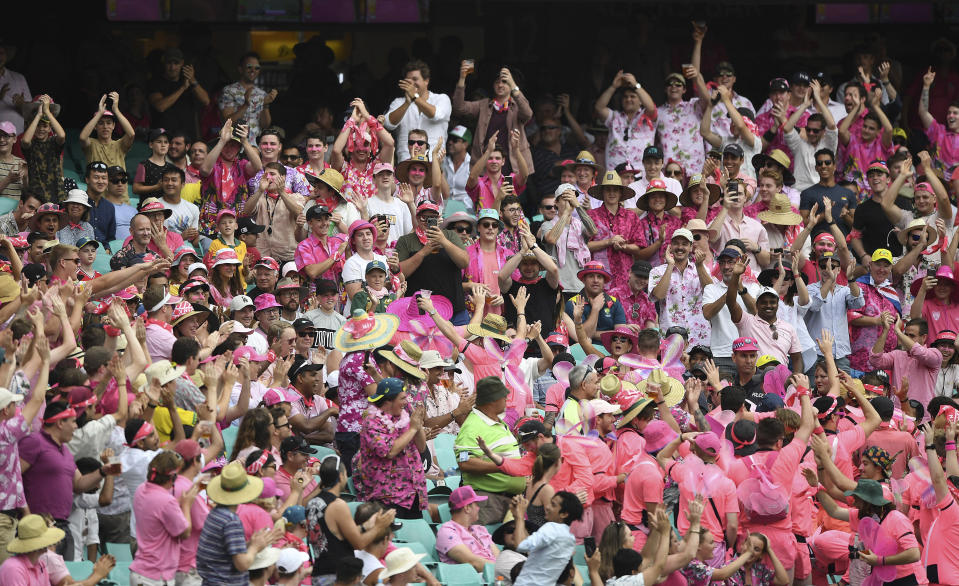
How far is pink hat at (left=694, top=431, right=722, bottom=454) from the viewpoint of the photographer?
984cm

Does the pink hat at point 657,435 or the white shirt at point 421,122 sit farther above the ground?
the white shirt at point 421,122

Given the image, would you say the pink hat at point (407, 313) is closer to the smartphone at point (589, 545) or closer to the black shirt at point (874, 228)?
the smartphone at point (589, 545)

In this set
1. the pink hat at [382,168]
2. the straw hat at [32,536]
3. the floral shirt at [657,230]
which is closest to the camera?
the straw hat at [32,536]

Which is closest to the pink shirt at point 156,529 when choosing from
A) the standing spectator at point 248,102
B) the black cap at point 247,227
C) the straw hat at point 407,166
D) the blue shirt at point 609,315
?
the blue shirt at point 609,315

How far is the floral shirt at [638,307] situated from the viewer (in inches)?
549

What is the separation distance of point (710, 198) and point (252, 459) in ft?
24.7

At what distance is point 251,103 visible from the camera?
1652 centimetres

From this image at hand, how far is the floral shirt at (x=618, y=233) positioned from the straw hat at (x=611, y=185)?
22 centimetres

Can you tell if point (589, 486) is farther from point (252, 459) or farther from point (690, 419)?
→ point (252, 459)

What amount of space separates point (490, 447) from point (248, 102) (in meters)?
7.64

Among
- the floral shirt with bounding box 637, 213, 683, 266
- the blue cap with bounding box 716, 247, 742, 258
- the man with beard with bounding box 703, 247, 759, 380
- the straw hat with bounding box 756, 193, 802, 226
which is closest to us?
the man with beard with bounding box 703, 247, 759, 380

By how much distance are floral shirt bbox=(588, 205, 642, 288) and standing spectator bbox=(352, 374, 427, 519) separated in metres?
4.99

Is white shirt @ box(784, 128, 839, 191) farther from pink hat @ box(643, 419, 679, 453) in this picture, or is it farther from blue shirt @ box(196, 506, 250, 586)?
blue shirt @ box(196, 506, 250, 586)

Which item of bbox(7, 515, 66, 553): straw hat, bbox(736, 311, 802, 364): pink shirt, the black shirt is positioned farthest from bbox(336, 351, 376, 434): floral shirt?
the black shirt
